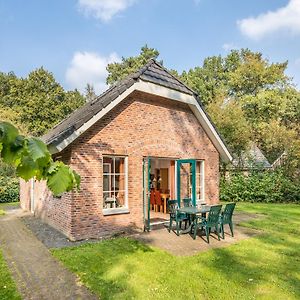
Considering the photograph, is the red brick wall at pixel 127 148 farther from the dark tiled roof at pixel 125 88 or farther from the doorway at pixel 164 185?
the dark tiled roof at pixel 125 88

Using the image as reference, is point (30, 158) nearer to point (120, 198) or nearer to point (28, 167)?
point (28, 167)

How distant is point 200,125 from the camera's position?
45.2 feet

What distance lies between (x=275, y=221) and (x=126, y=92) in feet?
27.7

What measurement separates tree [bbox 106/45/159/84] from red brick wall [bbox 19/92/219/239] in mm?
31918

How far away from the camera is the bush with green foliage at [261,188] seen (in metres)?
20.3

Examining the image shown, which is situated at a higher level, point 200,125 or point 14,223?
point 200,125

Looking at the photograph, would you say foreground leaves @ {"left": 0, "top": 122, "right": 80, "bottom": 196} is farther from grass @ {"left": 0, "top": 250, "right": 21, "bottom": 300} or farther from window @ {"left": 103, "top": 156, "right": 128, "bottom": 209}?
window @ {"left": 103, "top": 156, "right": 128, "bottom": 209}

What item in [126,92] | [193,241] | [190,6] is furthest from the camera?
[190,6]

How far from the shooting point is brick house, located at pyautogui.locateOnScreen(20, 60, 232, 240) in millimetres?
9523

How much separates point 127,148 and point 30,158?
881cm

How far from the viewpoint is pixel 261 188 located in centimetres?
2062

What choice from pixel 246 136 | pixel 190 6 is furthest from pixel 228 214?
pixel 246 136

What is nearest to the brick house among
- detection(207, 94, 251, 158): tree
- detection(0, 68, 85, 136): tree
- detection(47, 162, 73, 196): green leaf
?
detection(47, 162, 73, 196): green leaf

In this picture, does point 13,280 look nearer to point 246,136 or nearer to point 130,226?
point 130,226
